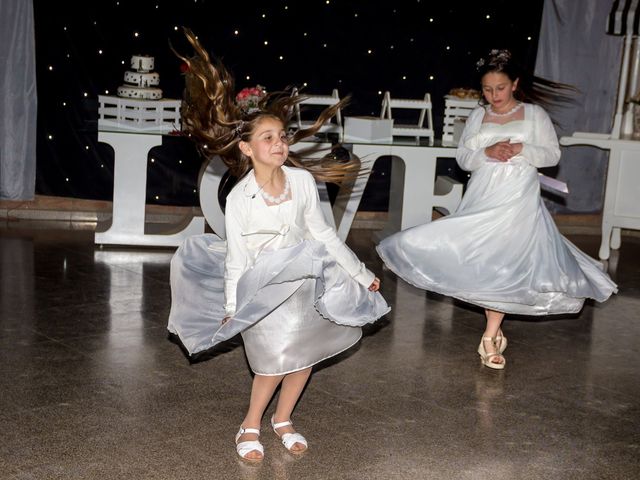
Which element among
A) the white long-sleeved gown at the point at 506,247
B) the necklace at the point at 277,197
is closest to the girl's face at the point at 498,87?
the white long-sleeved gown at the point at 506,247

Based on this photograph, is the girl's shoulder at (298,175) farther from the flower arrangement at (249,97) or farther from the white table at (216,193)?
the white table at (216,193)

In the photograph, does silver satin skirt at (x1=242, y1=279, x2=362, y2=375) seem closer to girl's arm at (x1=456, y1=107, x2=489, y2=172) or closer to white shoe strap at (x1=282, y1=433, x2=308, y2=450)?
white shoe strap at (x1=282, y1=433, x2=308, y2=450)

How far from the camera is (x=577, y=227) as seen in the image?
8312mm

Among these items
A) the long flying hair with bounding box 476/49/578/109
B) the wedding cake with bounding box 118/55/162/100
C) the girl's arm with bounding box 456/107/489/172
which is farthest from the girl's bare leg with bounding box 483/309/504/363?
the wedding cake with bounding box 118/55/162/100

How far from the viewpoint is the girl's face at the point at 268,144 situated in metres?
3.47

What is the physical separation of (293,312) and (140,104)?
3.76 meters

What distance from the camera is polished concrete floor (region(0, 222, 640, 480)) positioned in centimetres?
345

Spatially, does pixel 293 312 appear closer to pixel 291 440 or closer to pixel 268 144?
pixel 291 440

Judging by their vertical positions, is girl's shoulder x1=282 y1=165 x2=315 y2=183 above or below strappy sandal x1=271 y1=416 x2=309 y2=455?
above

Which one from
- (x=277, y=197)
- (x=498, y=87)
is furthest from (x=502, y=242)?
(x=277, y=197)

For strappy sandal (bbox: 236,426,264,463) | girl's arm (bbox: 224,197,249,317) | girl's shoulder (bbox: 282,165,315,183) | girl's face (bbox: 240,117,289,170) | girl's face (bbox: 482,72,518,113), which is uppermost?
girl's face (bbox: 482,72,518,113)

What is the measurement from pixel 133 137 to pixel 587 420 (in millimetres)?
3824

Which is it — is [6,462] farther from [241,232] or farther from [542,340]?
[542,340]

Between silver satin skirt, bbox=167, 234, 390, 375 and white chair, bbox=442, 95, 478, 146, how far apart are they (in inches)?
154
